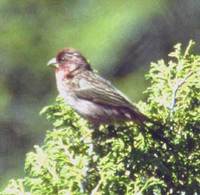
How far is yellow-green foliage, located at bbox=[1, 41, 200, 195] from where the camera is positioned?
546cm

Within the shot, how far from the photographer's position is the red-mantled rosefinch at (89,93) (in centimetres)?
647

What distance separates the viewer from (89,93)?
712cm

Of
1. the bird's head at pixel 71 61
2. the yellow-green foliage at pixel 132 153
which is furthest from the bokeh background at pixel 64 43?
the yellow-green foliage at pixel 132 153

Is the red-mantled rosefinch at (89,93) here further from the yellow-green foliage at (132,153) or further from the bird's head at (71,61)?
the yellow-green foliage at (132,153)

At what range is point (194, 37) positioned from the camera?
13.6 m

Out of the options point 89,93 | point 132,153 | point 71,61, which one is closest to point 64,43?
point 71,61

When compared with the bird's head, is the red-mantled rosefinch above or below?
below

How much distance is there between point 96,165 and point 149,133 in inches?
15.5

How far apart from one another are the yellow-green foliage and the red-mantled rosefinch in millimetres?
Result: 194

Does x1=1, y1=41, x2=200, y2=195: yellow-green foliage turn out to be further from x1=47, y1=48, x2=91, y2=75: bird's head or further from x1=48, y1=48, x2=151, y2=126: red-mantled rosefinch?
x1=47, y1=48, x2=91, y2=75: bird's head

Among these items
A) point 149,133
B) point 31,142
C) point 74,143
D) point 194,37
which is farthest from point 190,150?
point 194,37

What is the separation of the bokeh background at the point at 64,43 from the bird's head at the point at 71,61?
4.75 metres

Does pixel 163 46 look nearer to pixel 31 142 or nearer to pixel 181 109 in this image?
pixel 31 142

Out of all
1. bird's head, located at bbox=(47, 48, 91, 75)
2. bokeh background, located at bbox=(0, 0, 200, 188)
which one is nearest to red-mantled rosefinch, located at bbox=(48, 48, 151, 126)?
bird's head, located at bbox=(47, 48, 91, 75)
